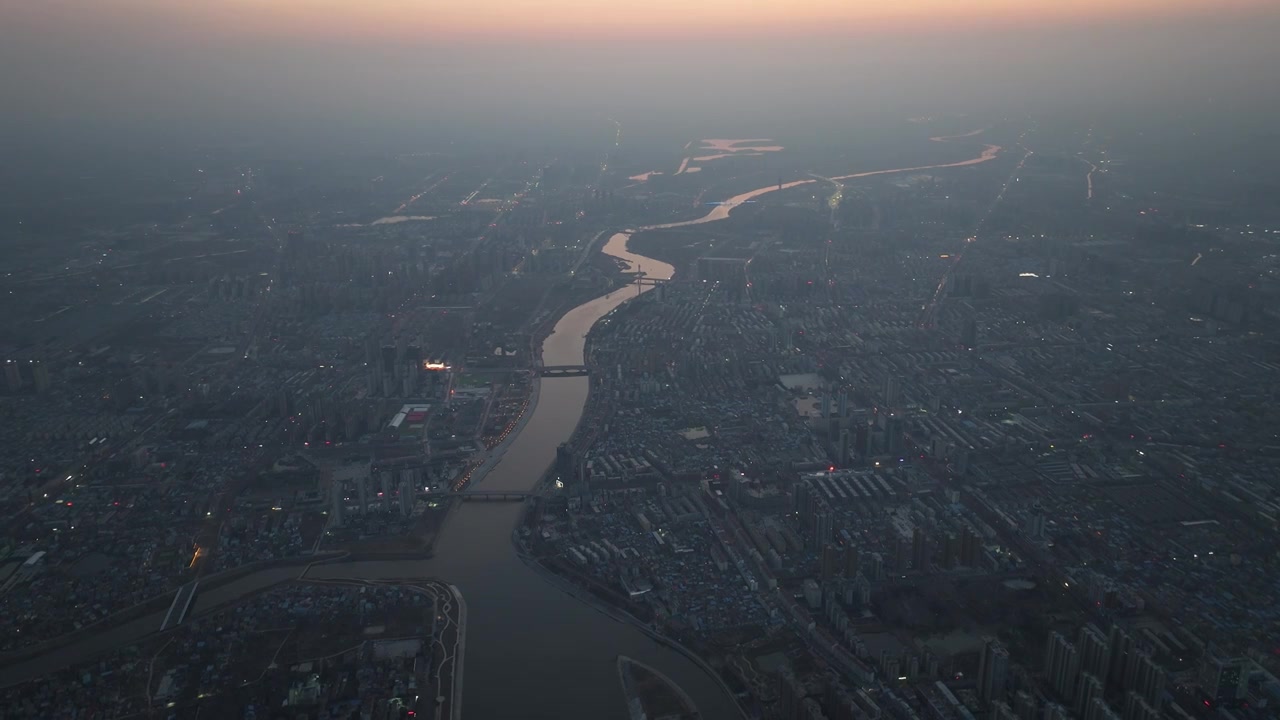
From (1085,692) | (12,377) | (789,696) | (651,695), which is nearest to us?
(1085,692)

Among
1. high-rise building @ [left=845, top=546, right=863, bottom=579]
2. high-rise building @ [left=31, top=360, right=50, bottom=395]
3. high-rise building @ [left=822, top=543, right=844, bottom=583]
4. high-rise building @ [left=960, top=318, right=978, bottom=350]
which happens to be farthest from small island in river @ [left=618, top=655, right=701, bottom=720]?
high-rise building @ [left=31, top=360, right=50, bottom=395]

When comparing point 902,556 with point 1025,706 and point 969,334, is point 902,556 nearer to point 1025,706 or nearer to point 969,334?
point 1025,706

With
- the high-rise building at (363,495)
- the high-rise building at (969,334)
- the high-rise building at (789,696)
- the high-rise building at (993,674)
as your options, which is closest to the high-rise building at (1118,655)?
the high-rise building at (993,674)

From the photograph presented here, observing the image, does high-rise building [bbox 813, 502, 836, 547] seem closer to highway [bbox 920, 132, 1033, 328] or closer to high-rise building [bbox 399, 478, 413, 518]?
high-rise building [bbox 399, 478, 413, 518]

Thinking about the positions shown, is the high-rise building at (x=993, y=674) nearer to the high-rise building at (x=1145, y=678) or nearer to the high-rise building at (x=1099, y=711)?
the high-rise building at (x=1099, y=711)

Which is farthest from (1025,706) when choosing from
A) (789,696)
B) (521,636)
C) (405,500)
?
(405,500)

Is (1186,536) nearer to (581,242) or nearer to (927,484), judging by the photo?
(927,484)
